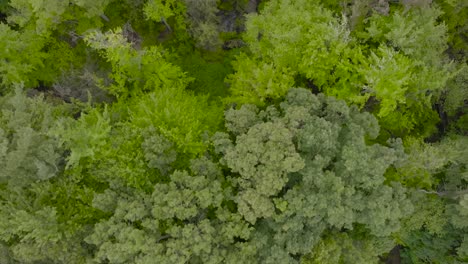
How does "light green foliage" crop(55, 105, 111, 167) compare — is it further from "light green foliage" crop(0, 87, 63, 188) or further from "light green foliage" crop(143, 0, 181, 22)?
"light green foliage" crop(143, 0, 181, 22)

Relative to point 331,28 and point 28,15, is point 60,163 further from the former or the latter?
point 331,28

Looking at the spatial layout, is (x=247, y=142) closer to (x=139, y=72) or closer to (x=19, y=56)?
(x=139, y=72)

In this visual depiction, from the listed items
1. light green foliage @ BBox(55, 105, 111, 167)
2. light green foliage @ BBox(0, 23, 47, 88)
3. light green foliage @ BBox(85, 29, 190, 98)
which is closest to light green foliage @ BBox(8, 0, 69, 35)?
light green foliage @ BBox(0, 23, 47, 88)

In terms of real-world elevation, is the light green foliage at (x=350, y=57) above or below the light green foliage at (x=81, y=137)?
above

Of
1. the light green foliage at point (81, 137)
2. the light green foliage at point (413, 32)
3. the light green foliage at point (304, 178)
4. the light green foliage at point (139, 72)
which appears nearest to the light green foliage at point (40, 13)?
the light green foliage at point (139, 72)

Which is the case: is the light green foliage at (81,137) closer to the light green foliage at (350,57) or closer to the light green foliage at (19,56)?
the light green foliage at (19,56)

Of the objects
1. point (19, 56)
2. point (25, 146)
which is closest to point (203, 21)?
point (19, 56)
